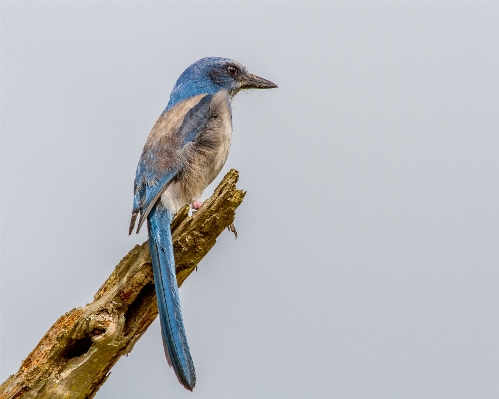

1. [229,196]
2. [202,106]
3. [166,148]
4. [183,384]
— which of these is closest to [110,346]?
[183,384]

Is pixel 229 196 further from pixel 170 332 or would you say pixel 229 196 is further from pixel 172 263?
pixel 170 332

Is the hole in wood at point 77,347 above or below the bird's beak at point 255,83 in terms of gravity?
below

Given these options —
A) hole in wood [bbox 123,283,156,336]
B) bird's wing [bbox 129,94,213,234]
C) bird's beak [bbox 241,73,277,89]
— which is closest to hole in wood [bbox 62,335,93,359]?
hole in wood [bbox 123,283,156,336]

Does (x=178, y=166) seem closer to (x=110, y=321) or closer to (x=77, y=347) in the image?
(x=110, y=321)

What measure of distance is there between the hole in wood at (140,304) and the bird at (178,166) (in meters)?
0.20

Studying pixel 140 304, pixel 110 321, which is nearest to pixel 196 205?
pixel 140 304

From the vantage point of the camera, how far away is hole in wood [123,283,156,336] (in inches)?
213

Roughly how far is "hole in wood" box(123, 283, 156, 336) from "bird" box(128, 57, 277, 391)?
0.67ft

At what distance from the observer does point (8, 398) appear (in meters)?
4.98

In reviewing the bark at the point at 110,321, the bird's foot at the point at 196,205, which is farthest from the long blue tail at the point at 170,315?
the bird's foot at the point at 196,205

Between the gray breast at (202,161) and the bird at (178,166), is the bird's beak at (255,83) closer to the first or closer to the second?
the bird at (178,166)

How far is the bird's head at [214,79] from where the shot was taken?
7.26 metres

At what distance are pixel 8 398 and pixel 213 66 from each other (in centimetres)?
388

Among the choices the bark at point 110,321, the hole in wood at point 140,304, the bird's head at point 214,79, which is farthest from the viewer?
the bird's head at point 214,79
